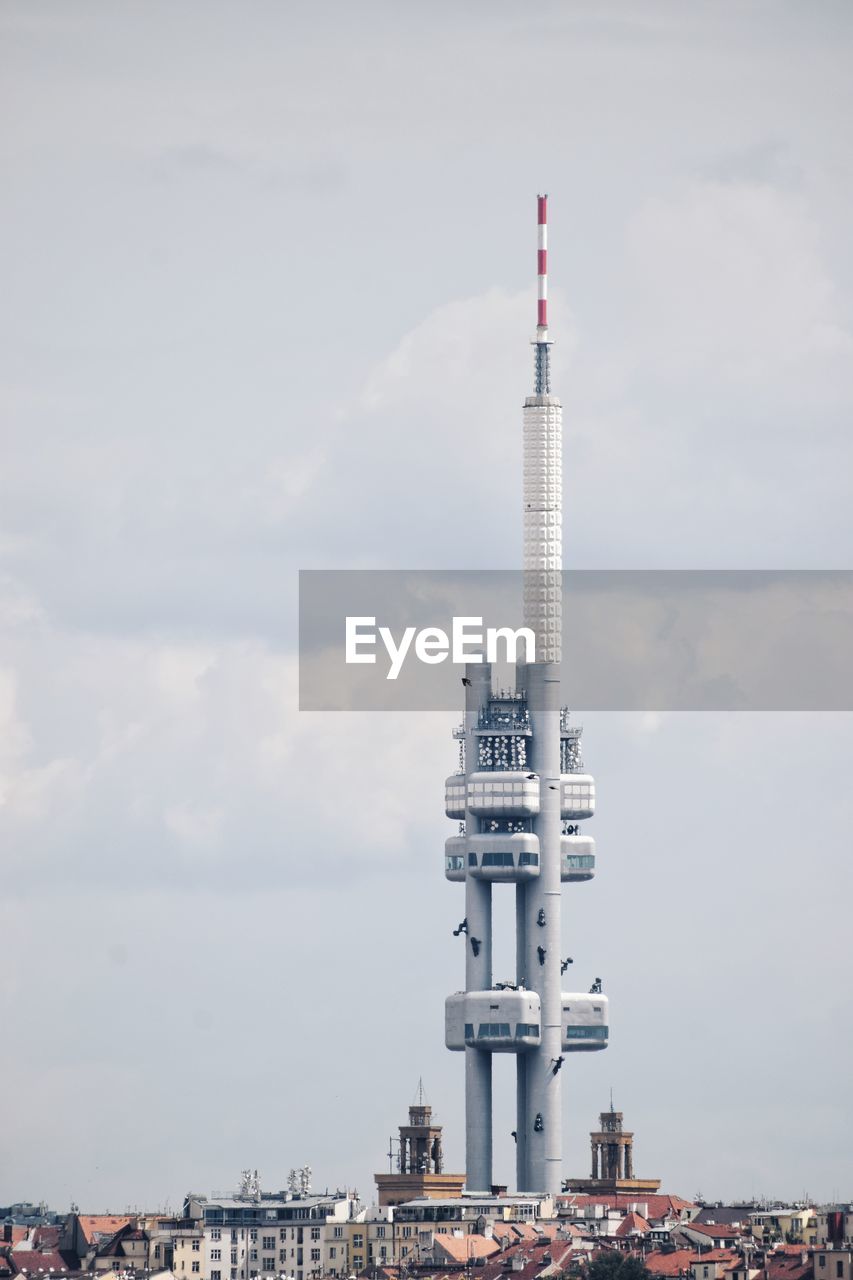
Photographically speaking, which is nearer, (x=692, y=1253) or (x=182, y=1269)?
(x=692, y=1253)

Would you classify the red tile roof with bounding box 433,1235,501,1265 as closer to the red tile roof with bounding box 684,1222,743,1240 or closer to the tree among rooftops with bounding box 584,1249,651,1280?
the red tile roof with bounding box 684,1222,743,1240

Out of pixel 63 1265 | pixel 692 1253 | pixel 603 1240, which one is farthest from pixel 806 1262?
pixel 63 1265

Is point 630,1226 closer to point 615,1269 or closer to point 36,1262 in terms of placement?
point 36,1262

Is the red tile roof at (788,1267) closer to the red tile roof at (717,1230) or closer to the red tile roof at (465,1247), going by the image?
the red tile roof at (717,1230)

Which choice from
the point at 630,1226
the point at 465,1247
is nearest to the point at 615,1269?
the point at 465,1247

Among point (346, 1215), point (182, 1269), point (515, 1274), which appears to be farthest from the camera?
point (346, 1215)

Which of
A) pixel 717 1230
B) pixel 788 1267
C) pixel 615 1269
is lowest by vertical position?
pixel 788 1267

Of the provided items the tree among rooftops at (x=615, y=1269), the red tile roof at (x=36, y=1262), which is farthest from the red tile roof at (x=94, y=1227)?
the tree among rooftops at (x=615, y=1269)

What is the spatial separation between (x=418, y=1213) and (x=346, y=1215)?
3.95m

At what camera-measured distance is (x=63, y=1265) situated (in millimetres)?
182375

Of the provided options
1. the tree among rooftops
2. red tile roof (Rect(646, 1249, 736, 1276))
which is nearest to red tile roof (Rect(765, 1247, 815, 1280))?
red tile roof (Rect(646, 1249, 736, 1276))

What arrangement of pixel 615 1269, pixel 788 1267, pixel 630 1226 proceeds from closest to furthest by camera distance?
1. pixel 788 1267
2. pixel 615 1269
3. pixel 630 1226

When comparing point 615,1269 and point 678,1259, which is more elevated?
point 678,1259

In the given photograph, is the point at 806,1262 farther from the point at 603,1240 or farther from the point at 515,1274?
the point at 603,1240
